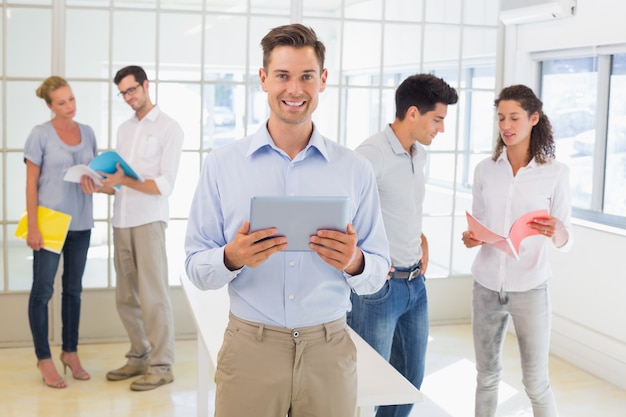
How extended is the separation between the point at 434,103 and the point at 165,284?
80.7 inches

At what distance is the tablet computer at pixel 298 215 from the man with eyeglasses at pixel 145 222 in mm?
2558

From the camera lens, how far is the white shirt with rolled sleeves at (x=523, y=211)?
133 inches

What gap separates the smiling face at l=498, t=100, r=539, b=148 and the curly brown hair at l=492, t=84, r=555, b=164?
18 millimetres

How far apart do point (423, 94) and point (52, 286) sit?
242 centimetres

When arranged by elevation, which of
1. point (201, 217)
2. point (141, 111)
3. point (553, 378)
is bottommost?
point (553, 378)

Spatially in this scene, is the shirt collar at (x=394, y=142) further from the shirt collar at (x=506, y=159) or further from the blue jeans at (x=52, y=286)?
the blue jeans at (x=52, y=286)

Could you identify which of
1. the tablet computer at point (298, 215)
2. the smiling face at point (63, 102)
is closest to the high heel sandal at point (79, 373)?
the smiling face at point (63, 102)

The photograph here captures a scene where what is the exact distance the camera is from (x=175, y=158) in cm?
A: 451

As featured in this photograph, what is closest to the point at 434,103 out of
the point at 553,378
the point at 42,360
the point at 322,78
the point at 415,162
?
the point at 415,162

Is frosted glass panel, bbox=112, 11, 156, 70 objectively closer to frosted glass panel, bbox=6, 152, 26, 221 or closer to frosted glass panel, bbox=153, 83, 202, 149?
frosted glass panel, bbox=153, 83, 202, 149

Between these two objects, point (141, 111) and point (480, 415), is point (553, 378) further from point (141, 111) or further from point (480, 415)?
point (141, 111)

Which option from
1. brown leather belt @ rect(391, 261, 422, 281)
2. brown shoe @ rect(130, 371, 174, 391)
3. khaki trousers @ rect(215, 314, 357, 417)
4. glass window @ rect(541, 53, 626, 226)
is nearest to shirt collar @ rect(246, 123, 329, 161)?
khaki trousers @ rect(215, 314, 357, 417)

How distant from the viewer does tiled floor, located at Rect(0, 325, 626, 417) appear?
13.9 feet

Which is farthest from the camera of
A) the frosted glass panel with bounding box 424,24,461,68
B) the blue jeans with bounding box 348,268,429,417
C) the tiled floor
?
the frosted glass panel with bounding box 424,24,461,68
